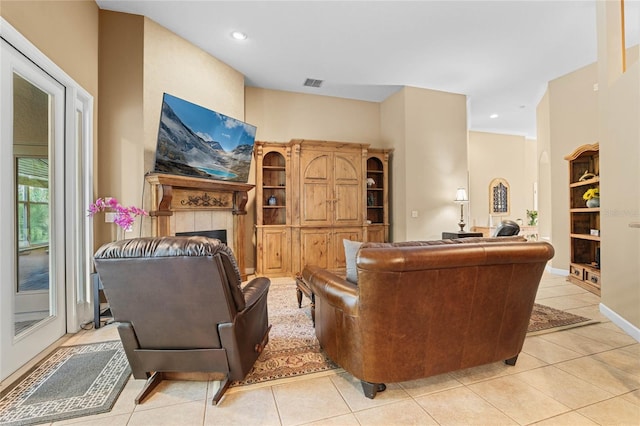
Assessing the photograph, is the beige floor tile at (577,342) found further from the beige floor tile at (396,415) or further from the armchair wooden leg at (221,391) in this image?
the armchair wooden leg at (221,391)

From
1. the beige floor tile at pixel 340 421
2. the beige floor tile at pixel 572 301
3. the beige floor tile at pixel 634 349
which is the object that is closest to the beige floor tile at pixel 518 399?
the beige floor tile at pixel 340 421

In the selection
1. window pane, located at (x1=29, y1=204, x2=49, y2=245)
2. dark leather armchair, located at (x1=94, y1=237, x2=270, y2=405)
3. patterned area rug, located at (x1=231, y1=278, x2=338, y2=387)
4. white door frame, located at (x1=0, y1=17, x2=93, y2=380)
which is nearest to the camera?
dark leather armchair, located at (x1=94, y1=237, x2=270, y2=405)

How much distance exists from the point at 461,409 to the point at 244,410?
49.1 inches

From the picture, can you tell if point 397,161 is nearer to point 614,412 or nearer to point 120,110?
point 120,110

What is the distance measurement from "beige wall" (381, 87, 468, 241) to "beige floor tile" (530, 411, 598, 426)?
12.7ft

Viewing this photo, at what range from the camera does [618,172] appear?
2848 mm

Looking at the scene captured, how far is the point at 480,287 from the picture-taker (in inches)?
68.6

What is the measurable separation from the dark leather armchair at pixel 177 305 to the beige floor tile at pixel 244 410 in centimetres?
7

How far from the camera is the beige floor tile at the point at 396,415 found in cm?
158

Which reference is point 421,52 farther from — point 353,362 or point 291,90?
point 353,362

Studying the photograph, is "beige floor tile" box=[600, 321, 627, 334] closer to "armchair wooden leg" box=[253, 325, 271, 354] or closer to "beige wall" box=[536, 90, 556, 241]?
"beige wall" box=[536, 90, 556, 241]

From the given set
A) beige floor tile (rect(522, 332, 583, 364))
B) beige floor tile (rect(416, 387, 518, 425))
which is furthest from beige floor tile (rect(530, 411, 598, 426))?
beige floor tile (rect(522, 332, 583, 364))

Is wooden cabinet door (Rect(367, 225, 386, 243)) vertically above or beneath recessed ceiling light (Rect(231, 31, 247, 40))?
beneath

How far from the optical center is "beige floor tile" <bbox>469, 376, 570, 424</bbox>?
1633mm
